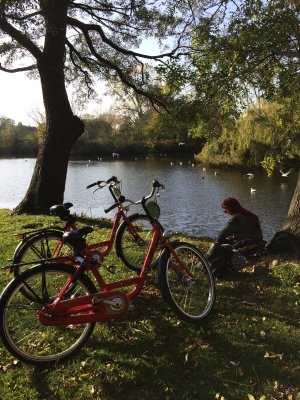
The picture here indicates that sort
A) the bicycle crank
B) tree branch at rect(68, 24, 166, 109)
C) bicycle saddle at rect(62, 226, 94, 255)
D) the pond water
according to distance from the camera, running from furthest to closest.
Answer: the pond water < tree branch at rect(68, 24, 166, 109) < bicycle saddle at rect(62, 226, 94, 255) < the bicycle crank

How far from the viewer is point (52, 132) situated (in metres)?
10.7

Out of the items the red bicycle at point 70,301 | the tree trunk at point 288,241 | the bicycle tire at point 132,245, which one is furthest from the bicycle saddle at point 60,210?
the tree trunk at point 288,241

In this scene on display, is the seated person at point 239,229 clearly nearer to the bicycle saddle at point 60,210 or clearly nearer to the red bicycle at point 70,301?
the red bicycle at point 70,301

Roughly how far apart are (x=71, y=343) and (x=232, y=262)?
2283 millimetres

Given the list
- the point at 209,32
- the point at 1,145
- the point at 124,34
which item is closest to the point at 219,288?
the point at 209,32

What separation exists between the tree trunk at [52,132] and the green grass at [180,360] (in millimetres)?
7008

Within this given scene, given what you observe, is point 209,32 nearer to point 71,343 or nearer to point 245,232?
point 245,232

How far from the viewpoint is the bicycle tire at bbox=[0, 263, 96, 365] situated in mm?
3070

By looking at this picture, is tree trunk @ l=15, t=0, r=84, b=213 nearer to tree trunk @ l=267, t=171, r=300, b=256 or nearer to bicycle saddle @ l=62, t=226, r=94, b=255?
tree trunk @ l=267, t=171, r=300, b=256

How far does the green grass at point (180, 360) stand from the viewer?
294 centimetres

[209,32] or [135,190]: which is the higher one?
[209,32]

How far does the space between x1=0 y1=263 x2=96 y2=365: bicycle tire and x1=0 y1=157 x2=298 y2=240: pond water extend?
1111cm

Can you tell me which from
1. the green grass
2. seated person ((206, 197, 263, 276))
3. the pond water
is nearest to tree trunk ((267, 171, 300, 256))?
seated person ((206, 197, 263, 276))

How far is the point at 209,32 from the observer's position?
639 cm
